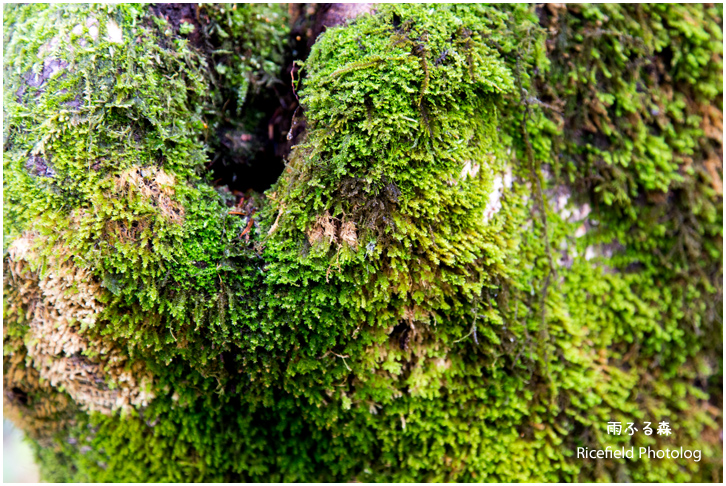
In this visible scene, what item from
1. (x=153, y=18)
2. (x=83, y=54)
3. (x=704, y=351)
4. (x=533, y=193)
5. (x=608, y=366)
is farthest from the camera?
(x=704, y=351)

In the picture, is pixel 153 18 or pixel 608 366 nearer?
pixel 153 18

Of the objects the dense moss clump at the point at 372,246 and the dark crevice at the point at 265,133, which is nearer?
the dense moss clump at the point at 372,246

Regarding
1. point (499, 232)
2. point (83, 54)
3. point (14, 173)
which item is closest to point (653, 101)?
point (499, 232)

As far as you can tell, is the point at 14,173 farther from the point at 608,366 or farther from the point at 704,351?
the point at 704,351

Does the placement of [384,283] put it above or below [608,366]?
above

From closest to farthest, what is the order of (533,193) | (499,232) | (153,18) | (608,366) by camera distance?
(153,18)
(499,232)
(533,193)
(608,366)

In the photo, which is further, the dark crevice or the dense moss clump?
the dark crevice

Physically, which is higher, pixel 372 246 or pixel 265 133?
pixel 265 133

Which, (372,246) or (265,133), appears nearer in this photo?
(372,246)
